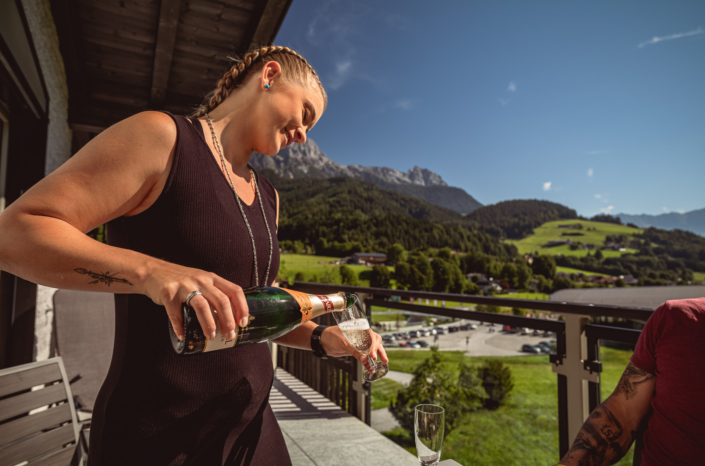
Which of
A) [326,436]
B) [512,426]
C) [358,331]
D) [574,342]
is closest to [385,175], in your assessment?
[512,426]

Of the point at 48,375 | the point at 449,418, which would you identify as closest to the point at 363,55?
the point at 449,418

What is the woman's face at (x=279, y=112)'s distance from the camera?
2.86ft

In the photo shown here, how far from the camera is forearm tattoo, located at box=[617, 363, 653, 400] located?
124 centimetres

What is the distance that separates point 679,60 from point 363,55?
7789 centimetres

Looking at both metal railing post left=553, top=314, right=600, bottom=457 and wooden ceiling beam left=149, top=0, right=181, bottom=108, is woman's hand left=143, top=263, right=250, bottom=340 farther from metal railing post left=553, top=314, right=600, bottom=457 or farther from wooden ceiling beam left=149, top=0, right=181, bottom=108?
wooden ceiling beam left=149, top=0, right=181, bottom=108

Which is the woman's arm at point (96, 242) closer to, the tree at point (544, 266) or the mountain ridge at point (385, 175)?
the tree at point (544, 266)

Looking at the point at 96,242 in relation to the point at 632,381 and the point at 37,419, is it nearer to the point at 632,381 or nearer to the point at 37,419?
the point at 37,419

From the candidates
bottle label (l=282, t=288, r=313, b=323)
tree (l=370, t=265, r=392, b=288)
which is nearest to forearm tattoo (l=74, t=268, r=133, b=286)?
bottle label (l=282, t=288, r=313, b=323)

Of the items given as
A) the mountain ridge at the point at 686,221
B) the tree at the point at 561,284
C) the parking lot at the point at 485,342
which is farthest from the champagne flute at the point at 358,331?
the mountain ridge at the point at 686,221

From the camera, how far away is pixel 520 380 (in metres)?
36.1

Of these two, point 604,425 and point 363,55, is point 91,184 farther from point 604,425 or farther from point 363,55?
point 363,55

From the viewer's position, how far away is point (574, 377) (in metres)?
1.79

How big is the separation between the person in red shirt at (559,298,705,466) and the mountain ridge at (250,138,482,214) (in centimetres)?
10282

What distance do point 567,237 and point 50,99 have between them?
96.2 m
